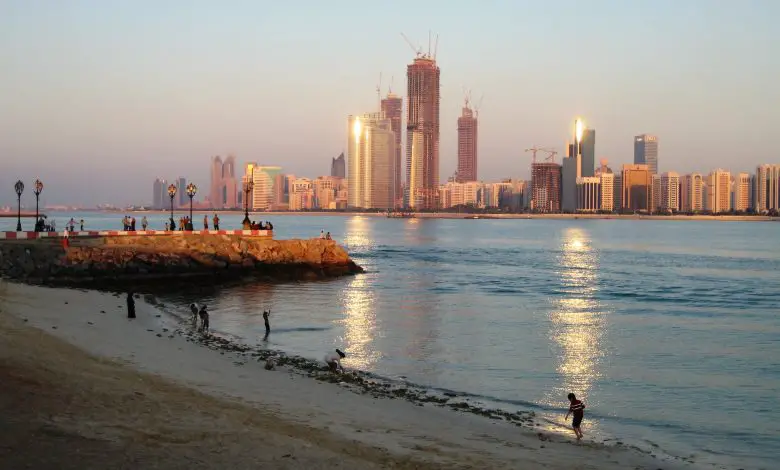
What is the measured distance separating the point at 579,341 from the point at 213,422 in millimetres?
18076

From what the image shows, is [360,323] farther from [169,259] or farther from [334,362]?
[169,259]

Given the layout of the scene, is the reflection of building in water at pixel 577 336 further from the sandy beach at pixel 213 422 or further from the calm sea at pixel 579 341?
the sandy beach at pixel 213 422

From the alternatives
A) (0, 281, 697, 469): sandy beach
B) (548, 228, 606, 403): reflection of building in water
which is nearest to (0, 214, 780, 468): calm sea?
(548, 228, 606, 403): reflection of building in water

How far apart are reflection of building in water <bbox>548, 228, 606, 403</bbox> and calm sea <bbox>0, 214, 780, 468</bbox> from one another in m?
0.07

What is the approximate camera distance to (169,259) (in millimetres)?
44781

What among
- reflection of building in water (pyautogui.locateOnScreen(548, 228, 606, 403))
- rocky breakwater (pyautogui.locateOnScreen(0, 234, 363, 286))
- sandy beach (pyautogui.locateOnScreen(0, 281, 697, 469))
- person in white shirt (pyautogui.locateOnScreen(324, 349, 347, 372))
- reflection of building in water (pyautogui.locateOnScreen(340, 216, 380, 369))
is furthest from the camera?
rocky breakwater (pyautogui.locateOnScreen(0, 234, 363, 286))

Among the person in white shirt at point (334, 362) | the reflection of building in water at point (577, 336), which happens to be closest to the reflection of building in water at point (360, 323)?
the person in white shirt at point (334, 362)

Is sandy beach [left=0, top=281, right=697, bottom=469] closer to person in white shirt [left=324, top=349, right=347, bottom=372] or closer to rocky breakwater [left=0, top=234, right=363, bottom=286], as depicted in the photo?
person in white shirt [left=324, top=349, right=347, bottom=372]

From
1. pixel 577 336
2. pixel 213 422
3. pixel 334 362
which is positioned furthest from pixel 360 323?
pixel 213 422

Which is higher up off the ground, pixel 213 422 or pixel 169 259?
pixel 169 259

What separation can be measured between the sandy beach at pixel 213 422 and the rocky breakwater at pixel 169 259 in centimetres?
2195

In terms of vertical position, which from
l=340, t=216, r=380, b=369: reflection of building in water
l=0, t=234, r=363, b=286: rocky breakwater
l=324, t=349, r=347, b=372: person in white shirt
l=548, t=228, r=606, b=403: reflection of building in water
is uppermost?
l=0, t=234, r=363, b=286: rocky breakwater

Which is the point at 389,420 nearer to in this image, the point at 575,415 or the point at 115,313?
the point at 575,415

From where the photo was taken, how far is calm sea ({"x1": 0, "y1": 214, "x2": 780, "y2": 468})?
53.3ft
